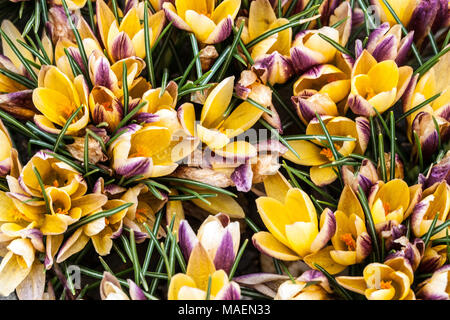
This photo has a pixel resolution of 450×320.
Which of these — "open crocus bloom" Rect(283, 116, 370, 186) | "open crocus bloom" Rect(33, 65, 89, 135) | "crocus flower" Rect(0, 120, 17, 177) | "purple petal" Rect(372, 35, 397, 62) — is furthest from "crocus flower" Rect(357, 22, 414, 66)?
"crocus flower" Rect(0, 120, 17, 177)

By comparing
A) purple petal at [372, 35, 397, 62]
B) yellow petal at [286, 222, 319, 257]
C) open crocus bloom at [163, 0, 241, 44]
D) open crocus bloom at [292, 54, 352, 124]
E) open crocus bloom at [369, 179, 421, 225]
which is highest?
open crocus bloom at [163, 0, 241, 44]

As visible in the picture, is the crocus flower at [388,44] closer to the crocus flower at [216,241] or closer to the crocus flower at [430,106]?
the crocus flower at [430,106]

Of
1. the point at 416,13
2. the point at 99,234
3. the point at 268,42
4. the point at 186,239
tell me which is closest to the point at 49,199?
the point at 99,234

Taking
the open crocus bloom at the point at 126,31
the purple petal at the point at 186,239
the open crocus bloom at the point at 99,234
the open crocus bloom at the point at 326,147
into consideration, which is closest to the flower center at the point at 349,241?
the open crocus bloom at the point at 326,147

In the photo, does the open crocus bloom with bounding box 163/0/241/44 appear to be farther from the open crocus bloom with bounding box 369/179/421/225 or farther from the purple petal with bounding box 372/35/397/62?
the open crocus bloom with bounding box 369/179/421/225

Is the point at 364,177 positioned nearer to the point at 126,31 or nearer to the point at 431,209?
the point at 431,209
